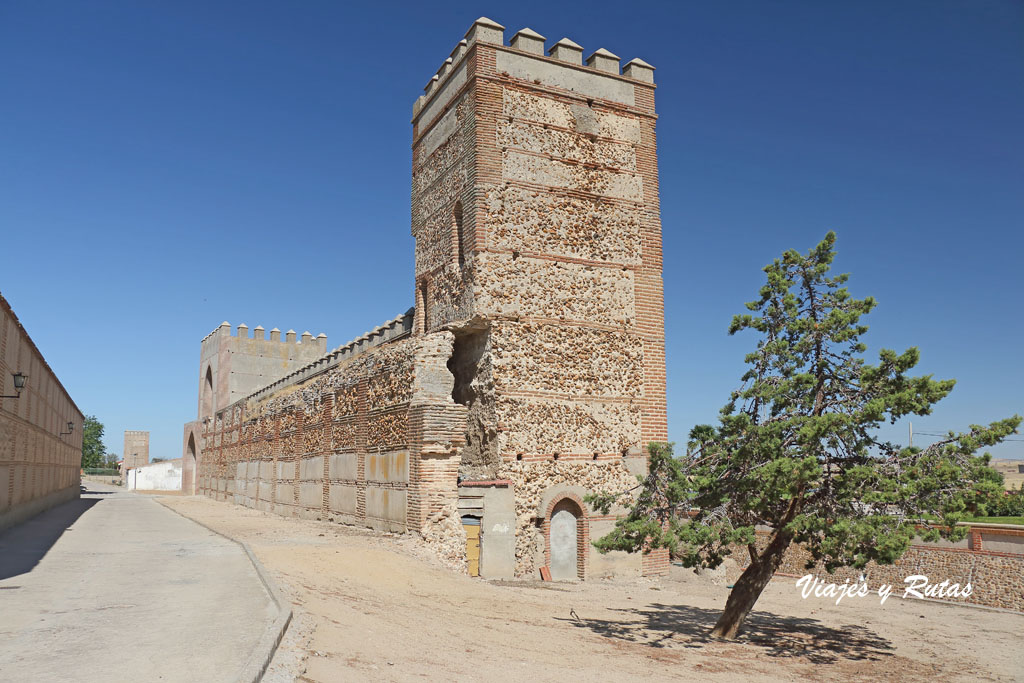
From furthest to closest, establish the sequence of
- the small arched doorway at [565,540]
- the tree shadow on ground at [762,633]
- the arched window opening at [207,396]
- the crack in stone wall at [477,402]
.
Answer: the arched window opening at [207,396], the small arched doorway at [565,540], the crack in stone wall at [477,402], the tree shadow on ground at [762,633]

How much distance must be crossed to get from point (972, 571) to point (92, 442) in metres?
104

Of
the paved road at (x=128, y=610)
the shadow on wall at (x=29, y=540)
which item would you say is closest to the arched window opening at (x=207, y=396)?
the shadow on wall at (x=29, y=540)

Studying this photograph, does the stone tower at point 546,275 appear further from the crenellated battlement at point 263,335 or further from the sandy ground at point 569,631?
the crenellated battlement at point 263,335

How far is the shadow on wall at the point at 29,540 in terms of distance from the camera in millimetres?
11359

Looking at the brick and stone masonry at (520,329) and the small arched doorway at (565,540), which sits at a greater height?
the brick and stone masonry at (520,329)

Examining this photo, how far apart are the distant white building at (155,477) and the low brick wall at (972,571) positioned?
58003 mm

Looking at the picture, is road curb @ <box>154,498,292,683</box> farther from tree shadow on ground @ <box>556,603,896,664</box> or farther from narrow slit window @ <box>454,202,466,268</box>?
narrow slit window @ <box>454,202,466,268</box>

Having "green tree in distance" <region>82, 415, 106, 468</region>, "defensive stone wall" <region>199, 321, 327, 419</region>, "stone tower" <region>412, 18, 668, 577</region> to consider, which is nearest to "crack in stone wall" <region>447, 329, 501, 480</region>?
"stone tower" <region>412, 18, 668, 577</region>

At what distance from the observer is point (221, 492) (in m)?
37.3

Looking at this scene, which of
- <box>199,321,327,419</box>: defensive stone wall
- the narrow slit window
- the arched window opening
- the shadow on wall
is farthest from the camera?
the arched window opening

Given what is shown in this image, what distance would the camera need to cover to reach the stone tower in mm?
16469

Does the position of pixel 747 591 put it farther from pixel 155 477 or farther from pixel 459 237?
pixel 155 477

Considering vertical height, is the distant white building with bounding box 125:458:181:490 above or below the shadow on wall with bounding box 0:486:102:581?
below

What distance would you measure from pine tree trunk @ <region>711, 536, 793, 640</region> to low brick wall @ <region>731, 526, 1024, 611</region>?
158 inches
